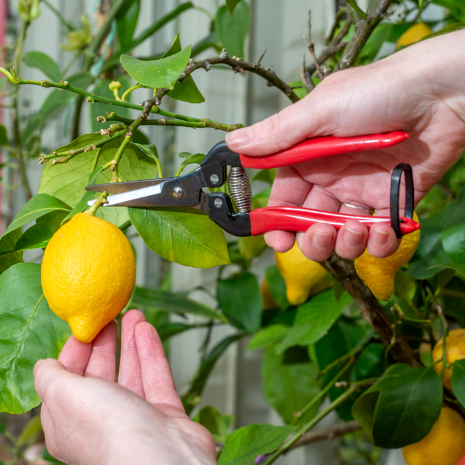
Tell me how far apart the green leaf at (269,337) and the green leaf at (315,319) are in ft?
0.28

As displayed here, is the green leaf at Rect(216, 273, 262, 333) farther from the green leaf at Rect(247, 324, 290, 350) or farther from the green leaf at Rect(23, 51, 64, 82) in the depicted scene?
the green leaf at Rect(23, 51, 64, 82)

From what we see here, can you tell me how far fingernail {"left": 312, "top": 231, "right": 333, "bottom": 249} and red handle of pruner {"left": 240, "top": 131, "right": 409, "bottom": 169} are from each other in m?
0.06

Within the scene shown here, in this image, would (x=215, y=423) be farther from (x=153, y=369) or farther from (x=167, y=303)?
(x=153, y=369)

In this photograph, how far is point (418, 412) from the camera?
0.44 meters

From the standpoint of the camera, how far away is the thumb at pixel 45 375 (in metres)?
0.31

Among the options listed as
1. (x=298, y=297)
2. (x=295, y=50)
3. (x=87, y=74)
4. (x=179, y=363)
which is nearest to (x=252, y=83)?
(x=295, y=50)

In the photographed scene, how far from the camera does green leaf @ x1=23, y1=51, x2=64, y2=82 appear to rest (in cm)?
69

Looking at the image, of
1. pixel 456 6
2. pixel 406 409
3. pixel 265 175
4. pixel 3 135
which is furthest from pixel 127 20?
pixel 406 409

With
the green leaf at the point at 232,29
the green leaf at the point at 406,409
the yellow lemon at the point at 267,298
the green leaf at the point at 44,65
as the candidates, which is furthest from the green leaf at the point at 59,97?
the green leaf at the point at 406,409

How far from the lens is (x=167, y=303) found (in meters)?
0.68

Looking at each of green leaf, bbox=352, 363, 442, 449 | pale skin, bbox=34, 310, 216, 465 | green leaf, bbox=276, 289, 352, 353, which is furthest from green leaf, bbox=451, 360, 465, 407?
pale skin, bbox=34, 310, 216, 465

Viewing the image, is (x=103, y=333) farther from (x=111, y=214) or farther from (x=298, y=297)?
(x=298, y=297)

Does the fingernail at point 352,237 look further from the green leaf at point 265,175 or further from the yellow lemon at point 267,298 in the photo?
the yellow lemon at point 267,298

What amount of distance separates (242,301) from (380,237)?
394 mm
